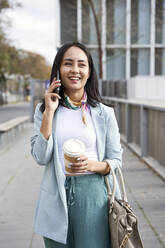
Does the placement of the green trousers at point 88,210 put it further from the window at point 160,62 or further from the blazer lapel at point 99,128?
the window at point 160,62

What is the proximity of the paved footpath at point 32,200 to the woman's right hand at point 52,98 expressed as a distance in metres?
2.49

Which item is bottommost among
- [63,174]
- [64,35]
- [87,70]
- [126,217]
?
[126,217]

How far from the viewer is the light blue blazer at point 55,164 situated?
93.1 inches

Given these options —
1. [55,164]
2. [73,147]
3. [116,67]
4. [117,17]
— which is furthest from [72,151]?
[116,67]

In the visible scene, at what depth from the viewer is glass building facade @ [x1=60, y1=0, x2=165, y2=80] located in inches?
1585

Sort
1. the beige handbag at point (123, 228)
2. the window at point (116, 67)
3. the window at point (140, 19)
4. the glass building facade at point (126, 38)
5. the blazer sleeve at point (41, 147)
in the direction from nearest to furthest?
the beige handbag at point (123, 228)
the blazer sleeve at point (41, 147)
the glass building facade at point (126, 38)
the window at point (140, 19)
the window at point (116, 67)

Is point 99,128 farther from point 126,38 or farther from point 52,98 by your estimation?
point 126,38

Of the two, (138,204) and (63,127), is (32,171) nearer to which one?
(138,204)

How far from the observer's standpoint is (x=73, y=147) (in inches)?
86.9

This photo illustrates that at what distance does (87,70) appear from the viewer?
2.51 meters

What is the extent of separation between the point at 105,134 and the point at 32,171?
6.24 metres

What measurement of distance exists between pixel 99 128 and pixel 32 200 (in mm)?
3981

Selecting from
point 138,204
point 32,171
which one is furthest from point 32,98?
point 138,204

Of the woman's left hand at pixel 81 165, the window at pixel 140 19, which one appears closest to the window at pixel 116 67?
the window at pixel 140 19
